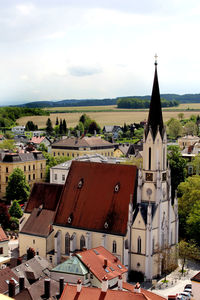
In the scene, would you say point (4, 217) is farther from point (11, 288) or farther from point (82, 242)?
point (11, 288)

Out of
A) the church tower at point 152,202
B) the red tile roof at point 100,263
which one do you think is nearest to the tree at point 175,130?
the church tower at point 152,202

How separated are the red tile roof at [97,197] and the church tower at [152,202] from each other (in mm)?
1599

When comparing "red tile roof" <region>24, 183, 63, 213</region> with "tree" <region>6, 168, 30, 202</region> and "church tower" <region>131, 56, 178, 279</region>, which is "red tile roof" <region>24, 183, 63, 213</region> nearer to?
"church tower" <region>131, 56, 178, 279</region>

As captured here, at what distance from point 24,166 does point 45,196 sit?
41511mm

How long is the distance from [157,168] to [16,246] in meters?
24.1

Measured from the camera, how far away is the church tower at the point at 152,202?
53562mm

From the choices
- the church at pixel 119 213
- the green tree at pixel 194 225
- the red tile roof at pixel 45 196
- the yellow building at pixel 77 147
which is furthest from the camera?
the yellow building at pixel 77 147

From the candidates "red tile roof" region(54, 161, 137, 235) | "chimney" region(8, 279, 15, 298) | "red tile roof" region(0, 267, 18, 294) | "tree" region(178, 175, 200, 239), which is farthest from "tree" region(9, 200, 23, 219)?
"chimney" region(8, 279, 15, 298)

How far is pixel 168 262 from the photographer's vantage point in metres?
55.0

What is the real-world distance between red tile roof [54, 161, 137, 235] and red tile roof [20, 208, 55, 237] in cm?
156

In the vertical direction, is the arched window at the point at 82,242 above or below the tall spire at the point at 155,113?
below

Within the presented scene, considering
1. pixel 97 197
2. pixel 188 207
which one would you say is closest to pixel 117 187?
pixel 97 197

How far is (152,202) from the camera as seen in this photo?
55.2 meters

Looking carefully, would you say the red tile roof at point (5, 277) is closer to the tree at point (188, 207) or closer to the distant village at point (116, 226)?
the distant village at point (116, 226)
